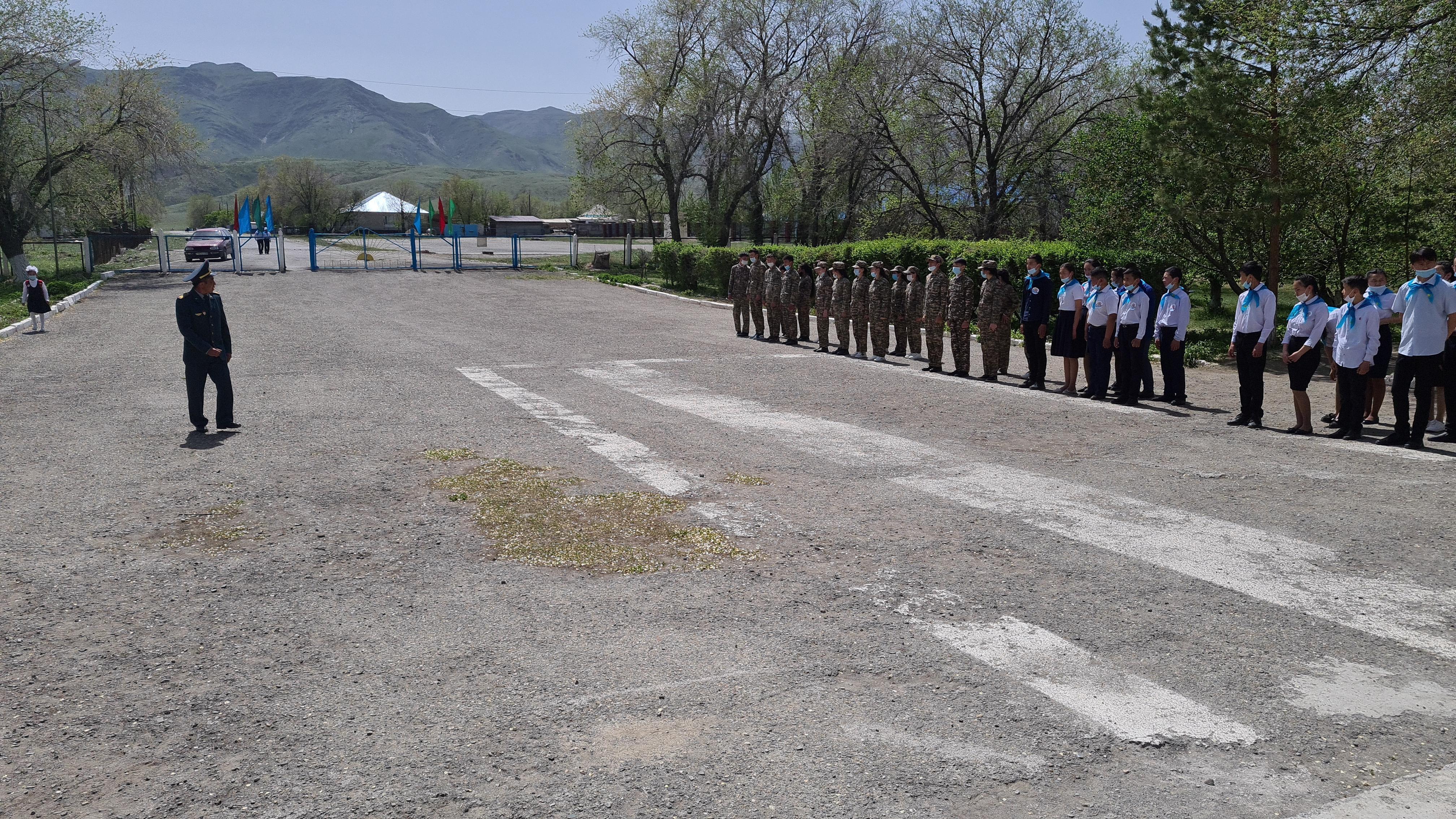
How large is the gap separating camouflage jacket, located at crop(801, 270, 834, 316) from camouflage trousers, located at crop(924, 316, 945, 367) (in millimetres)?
2939

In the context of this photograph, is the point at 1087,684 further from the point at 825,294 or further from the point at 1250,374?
the point at 825,294

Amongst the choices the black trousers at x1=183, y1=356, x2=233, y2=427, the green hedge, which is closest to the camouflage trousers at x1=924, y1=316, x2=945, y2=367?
the green hedge

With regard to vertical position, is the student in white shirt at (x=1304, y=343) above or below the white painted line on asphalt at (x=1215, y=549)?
above

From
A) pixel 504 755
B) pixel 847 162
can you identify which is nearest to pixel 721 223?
pixel 847 162

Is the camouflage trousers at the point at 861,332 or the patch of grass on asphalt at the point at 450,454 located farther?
the camouflage trousers at the point at 861,332

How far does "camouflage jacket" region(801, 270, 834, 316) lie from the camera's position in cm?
1889

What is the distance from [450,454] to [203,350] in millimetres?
3216

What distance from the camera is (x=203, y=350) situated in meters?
10.6

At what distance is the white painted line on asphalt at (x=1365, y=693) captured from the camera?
14.9 ft

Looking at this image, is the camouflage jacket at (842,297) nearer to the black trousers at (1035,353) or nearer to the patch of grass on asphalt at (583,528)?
the black trousers at (1035,353)

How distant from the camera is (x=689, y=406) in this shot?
1246cm

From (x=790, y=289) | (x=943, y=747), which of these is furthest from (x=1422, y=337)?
(x=790, y=289)

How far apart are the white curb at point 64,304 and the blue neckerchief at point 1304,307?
20.9 metres

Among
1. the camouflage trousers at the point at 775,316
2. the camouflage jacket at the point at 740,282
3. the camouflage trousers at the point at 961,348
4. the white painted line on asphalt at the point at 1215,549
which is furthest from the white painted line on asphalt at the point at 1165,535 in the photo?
the camouflage jacket at the point at 740,282
